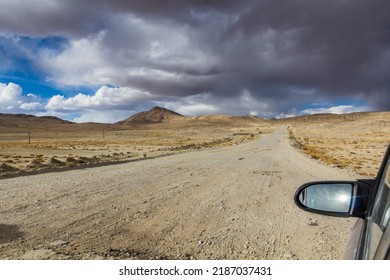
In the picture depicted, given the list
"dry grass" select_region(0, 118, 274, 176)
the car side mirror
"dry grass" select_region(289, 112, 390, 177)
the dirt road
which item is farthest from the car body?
"dry grass" select_region(0, 118, 274, 176)

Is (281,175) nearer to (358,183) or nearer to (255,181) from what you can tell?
(255,181)

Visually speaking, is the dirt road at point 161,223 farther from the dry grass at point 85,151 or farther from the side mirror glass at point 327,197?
the dry grass at point 85,151

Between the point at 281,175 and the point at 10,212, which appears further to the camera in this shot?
the point at 281,175

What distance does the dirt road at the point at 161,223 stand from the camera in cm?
556

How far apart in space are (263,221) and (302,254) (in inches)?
75.0

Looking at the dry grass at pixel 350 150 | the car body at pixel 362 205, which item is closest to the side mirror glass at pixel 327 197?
the car body at pixel 362 205

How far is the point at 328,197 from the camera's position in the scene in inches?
118

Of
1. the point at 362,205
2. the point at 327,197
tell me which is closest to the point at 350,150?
the point at 327,197

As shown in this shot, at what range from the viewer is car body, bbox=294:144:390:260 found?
1.78 metres

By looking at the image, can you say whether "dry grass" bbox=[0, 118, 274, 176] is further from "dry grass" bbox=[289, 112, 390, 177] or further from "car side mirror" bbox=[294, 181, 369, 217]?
"car side mirror" bbox=[294, 181, 369, 217]

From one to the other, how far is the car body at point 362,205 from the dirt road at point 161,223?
8.52 ft

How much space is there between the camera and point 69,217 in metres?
7.55

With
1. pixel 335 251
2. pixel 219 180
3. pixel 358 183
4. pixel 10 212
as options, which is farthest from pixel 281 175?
pixel 358 183

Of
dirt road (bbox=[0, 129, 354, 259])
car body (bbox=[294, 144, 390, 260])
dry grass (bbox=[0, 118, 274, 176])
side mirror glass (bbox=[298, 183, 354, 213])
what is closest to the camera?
car body (bbox=[294, 144, 390, 260])
